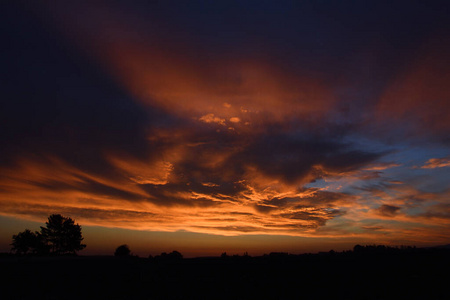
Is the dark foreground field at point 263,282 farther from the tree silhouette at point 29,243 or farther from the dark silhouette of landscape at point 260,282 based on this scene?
the tree silhouette at point 29,243

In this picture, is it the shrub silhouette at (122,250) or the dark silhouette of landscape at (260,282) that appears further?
the shrub silhouette at (122,250)

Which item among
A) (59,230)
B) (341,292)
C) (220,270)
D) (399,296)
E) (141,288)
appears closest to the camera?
(399,296)

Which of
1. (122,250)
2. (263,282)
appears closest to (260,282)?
(263,282)

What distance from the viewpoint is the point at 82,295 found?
53.3 feet

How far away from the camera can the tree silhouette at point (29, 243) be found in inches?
3231

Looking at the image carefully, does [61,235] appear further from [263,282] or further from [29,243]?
[263,282]

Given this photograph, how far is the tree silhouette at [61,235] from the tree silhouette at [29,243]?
1.64 meters

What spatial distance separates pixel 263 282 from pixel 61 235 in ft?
284

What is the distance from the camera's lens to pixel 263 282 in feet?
55.5

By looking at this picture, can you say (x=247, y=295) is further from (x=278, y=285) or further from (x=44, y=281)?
(x=44, y=281)

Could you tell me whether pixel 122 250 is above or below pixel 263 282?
above

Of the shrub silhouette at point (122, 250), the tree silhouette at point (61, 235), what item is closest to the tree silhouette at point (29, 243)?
the tree silhouette at point (61, 235)

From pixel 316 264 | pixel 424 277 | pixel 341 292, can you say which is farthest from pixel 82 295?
pixel 424 277

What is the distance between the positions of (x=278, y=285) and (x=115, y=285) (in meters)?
10.7
